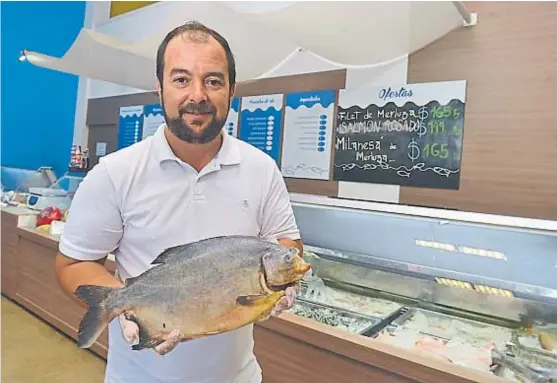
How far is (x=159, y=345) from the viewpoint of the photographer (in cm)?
77

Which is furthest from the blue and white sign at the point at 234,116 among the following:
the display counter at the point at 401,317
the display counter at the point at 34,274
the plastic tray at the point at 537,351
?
the plastic tray at the point at 537,351

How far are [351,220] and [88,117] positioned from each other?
13.5 ft

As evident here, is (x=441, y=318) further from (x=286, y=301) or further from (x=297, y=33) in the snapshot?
(x=297, y=33)

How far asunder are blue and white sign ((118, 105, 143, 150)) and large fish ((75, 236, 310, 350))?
159 inches

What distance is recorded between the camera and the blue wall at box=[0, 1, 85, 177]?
5.15 metres

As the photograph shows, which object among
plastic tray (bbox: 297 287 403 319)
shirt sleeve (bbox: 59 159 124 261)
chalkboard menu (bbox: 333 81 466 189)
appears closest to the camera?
shirt sleeve (bbox: 59 159 124 261)

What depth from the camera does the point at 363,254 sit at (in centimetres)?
231

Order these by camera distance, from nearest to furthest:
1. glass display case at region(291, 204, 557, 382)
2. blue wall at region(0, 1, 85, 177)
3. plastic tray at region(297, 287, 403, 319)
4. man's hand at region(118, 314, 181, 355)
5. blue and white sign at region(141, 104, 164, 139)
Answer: man's hand at region(118, 314, 181, 355) < glass display case at region(291, 204, 557, 382) < plastic tray at region(297, 287, 403, 319) < blue and white sign at region(141, 104, 164, 139) < blue wall at region(0, 1, 85, 177)

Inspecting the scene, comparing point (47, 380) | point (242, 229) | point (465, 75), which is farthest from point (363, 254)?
point (47, 380)

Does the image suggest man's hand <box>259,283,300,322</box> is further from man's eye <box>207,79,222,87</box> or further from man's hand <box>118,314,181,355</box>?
man's eye <box>207,79,222,87</box>

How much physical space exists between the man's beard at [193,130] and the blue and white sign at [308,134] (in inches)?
91.0

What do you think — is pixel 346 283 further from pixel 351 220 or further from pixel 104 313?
pixel 104 313

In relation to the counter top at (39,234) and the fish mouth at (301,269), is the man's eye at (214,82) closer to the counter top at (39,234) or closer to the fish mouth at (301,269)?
the fish mouth at (301,269)

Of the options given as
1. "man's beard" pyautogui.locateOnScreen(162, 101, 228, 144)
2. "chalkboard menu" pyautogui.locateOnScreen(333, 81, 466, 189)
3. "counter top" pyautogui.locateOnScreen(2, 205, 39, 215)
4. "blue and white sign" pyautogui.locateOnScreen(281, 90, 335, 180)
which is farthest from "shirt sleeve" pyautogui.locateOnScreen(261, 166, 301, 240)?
"counter top" pyautogui.locateOnScreen(2, 205, 39, 215)
